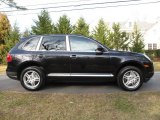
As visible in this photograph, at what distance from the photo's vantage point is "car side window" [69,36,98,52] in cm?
980

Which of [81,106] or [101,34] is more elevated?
[101,34]

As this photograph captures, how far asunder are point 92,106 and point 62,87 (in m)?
2.44

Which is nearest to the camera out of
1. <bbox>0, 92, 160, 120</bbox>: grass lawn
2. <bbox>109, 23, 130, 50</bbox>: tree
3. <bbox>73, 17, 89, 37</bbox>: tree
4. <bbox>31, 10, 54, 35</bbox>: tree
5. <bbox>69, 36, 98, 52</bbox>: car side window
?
<bbox>0, 92, 160, 120</bbox>: grass lawn

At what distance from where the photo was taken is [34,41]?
1012 cm

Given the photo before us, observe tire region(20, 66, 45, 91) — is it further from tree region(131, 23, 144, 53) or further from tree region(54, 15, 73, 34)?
tree region(131, 23, 144, 53)

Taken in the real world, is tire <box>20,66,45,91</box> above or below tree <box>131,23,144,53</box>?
below

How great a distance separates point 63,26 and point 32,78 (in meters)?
19.2

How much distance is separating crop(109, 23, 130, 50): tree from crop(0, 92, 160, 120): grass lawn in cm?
2269

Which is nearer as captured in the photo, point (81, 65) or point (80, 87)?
point (81, 65)

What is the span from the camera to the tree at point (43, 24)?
2841cm

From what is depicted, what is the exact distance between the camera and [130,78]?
960 cm

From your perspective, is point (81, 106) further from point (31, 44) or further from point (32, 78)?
point (31, 44)

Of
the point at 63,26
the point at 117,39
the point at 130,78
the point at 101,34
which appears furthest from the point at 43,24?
the point at 130,78

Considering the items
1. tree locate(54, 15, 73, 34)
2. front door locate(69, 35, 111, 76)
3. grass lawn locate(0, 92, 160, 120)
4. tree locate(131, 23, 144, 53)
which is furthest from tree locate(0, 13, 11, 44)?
grass lawn locate(0, 92, 160, 120)
